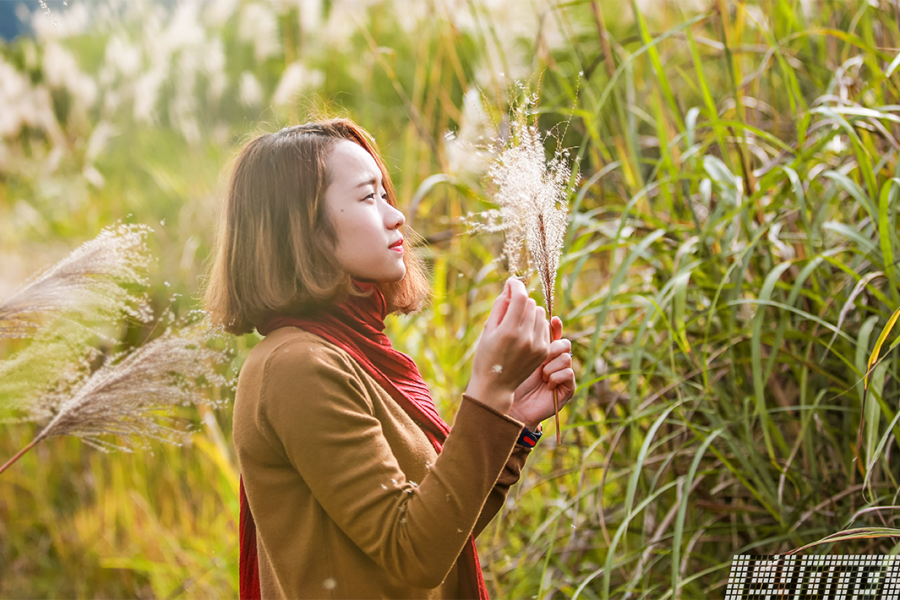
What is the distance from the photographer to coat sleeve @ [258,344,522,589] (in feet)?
2.99

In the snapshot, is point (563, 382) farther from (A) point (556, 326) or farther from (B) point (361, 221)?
(B) point (361, 221)

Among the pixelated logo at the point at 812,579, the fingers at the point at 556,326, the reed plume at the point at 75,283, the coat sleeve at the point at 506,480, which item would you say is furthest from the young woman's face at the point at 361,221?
the pixelated logo at the point at 812,579

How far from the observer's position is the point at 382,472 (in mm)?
936

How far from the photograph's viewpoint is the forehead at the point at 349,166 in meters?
1.08

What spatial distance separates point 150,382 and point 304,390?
21.9 inches

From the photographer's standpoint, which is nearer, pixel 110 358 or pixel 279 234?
pixel 279 234

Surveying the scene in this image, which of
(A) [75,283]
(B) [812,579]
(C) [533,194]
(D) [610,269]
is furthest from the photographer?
(D) [610,269]

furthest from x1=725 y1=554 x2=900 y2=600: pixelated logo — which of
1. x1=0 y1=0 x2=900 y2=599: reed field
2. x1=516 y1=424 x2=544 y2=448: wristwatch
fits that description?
x1=516 y1=424 x2=544 y2=448: wristwatch

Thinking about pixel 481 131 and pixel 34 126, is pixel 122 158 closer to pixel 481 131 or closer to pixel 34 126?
pixel 34 126

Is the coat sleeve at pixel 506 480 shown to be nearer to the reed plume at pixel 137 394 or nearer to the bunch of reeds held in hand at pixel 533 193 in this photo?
the bunch of reeds held in hand at pixel 533 193

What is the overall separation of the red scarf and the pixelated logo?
28.0 inches

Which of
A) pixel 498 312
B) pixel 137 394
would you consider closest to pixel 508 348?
pixel 498 312

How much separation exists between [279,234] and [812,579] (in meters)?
1.30

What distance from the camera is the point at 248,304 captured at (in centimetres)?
110
